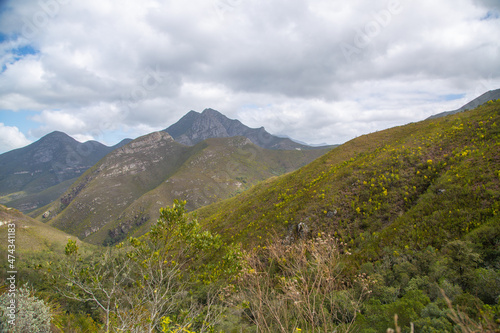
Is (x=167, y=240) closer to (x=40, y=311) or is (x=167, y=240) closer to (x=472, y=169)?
(x=40, y=311)

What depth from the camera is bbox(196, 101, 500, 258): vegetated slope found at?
1008 centimetres

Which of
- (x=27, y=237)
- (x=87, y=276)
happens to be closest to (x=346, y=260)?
(x=87, y=276)

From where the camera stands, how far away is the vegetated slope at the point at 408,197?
10078 mm

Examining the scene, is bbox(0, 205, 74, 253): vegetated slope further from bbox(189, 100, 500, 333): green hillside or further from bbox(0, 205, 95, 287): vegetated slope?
bbox(189, 100, 500, 333): green hillside

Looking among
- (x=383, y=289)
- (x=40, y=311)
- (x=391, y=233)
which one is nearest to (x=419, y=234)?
(x=391, y=233)

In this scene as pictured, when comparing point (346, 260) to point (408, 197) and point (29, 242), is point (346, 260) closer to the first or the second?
point (408, 197)

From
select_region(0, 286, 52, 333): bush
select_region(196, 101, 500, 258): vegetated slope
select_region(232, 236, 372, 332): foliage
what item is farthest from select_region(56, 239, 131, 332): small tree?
select_region(196, 101, 500, 258): vegetated slope

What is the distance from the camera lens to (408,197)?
14375 millimetres

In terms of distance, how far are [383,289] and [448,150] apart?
49.5ft

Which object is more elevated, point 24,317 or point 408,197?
point 408,197

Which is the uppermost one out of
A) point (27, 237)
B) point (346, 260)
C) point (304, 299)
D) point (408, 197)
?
point (408, 197)

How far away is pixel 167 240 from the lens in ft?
27.5

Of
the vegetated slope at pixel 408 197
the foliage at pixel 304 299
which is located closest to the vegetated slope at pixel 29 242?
the vegetated slope at pixel 408 197

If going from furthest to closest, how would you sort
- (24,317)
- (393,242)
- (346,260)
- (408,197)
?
(408,197) → (346,260) → (393,242) → (24,317)
